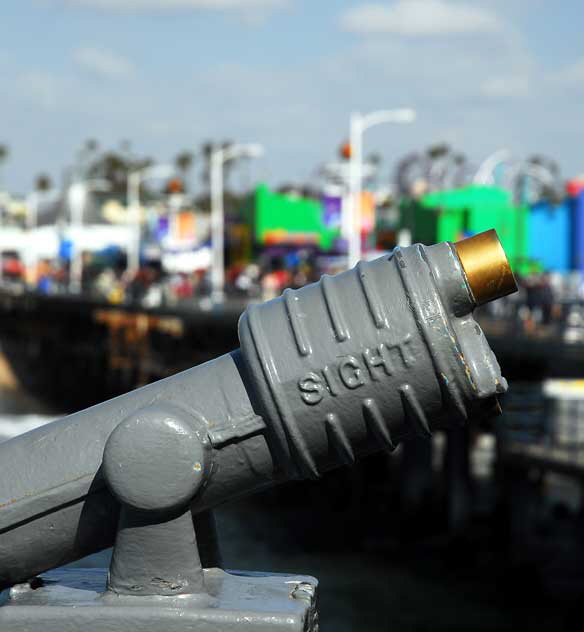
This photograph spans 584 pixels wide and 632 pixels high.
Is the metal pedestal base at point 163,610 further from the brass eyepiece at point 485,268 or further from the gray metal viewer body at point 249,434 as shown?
the brass eyepiece at point 485,268

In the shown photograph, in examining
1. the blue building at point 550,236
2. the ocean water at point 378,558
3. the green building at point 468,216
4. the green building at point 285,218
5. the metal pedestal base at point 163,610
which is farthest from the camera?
the green building at point 285,218

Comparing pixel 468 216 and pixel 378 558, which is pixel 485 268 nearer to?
pixel 378 558

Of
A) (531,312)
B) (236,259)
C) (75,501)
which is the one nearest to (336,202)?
(236,259)

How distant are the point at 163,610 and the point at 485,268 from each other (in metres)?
1.01

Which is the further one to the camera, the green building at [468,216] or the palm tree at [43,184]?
the palm tree at [43,184]

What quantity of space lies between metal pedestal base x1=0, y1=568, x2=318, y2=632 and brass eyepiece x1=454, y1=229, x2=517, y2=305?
2.54 ft

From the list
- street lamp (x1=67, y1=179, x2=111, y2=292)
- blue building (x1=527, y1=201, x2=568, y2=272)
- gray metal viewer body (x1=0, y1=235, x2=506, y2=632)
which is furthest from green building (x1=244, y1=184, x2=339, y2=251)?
gray metal viewer body (x1=0, y1=235, x2=506, y2=632)

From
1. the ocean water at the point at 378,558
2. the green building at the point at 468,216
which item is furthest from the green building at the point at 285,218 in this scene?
the ocean water at the point at 378,558

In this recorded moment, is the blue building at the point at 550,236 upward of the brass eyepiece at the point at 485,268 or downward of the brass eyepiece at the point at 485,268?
downward

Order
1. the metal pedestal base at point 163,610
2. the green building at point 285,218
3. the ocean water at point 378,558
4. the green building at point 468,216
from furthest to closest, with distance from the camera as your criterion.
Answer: the green building at point 285,218 < the green building at point 468,216 < the ocean water at point 378,558 < the metal pedestal base at point 163,610

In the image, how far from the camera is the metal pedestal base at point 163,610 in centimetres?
273

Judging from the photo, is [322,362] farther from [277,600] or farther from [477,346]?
[277,600]

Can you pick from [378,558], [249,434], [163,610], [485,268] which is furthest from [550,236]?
[163,610]

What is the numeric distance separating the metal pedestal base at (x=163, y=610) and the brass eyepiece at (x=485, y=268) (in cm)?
77
